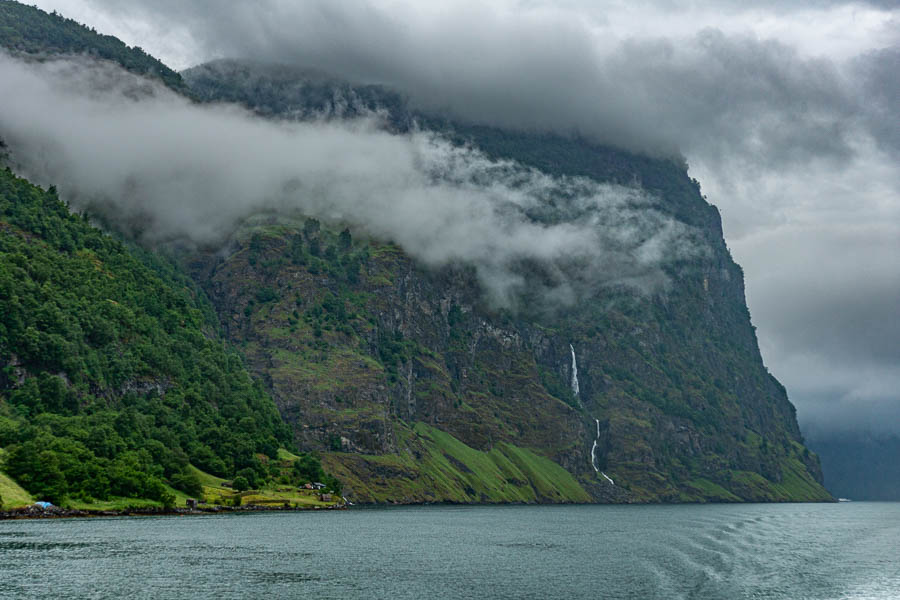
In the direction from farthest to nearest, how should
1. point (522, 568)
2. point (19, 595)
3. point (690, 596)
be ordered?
point (522, 568), point (690, 596), point (19, 595)

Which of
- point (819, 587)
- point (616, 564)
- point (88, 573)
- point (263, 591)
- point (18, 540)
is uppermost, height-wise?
point (819, 587)

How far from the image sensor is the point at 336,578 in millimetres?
132875

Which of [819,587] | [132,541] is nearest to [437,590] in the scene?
[819,587]

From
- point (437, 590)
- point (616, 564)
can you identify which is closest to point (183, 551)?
point (437, 590)

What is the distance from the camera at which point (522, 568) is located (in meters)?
153

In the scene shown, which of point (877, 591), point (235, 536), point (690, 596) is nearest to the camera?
point (690, 596)

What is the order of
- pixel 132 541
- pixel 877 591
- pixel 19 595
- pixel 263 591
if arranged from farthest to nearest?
pixel 132 541 → pixel 877 591 → pixel 263 591 → pixel 19 595

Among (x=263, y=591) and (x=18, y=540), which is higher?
(x=263, y=591)

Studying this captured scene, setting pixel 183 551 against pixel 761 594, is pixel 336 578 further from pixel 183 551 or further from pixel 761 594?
pixel 761 594

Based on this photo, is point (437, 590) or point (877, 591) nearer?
point (437, 590)

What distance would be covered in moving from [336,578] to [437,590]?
57.6ft

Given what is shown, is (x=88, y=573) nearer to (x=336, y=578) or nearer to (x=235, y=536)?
(x=336, y=578)

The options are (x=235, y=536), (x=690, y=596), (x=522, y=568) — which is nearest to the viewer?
(x=690, y=596)

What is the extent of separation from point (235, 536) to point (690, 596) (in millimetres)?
106735
